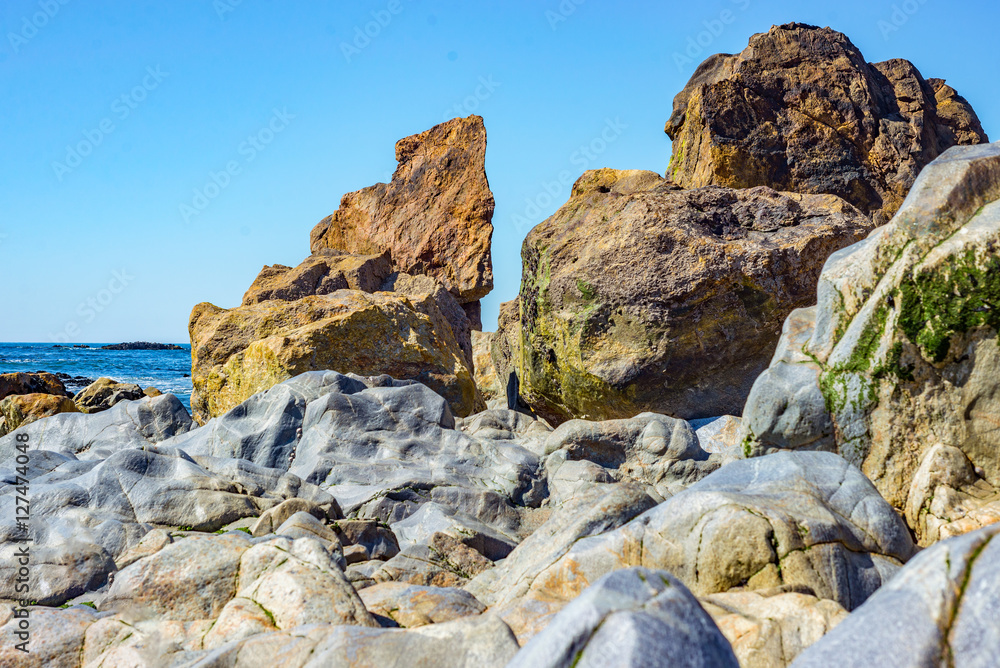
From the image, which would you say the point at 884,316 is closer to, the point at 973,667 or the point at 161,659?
the point at 973,667

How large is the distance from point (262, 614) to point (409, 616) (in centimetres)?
93

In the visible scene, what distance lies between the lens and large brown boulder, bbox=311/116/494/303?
33125 millimetres

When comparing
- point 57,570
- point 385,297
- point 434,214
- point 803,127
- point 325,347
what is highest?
point 434,214

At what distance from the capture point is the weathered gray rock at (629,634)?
8.63 ft

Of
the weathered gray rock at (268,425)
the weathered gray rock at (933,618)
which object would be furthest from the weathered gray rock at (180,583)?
the weathered gray rock at (268,425)

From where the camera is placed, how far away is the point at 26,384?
22672 mm

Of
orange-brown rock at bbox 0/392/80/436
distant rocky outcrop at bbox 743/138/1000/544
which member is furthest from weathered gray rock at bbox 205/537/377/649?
orange-brown rock at bbox 0/392/80/436

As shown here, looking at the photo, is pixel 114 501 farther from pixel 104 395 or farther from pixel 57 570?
pixel 104 395

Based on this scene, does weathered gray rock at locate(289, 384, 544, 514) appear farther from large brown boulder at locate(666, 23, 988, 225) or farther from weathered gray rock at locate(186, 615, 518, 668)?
large brown boulder at locate(666, 23, 988, 225)

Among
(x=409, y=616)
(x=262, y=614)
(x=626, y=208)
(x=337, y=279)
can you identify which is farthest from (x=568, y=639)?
(x=337, y=279)

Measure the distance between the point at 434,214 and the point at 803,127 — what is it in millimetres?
20524

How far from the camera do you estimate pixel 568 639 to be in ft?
8.94

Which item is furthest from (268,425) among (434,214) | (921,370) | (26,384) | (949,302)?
(434,214)

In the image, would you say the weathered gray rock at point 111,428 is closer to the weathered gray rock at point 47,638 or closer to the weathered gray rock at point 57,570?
the weathered gray rock at point 57,570
